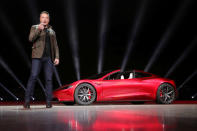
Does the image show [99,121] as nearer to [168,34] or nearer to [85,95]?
[85,95]

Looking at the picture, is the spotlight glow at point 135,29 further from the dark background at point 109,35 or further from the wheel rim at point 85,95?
the wheel rim at point 85,95

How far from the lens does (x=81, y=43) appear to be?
15.8m

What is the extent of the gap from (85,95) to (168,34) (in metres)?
7.99

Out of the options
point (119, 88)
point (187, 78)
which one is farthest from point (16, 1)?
point (187, 78)

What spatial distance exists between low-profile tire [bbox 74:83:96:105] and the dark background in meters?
6.21

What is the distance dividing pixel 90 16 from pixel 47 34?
9.24 meters

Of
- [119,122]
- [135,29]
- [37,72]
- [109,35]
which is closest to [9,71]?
[109,35]

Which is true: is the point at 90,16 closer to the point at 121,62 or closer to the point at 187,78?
the point at 121,62

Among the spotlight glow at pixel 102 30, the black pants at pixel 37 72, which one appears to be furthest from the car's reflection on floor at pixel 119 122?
the spotlight glow at pixel 102 30

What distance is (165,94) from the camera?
8.98 m

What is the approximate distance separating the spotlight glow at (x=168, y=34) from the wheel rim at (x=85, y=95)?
23.2ft

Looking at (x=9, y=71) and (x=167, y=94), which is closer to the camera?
(x=167, y=94)

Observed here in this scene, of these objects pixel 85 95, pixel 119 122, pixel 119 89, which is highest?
pixel 119 89

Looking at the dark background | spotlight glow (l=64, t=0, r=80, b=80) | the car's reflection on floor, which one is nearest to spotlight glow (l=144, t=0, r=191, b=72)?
the dark background
